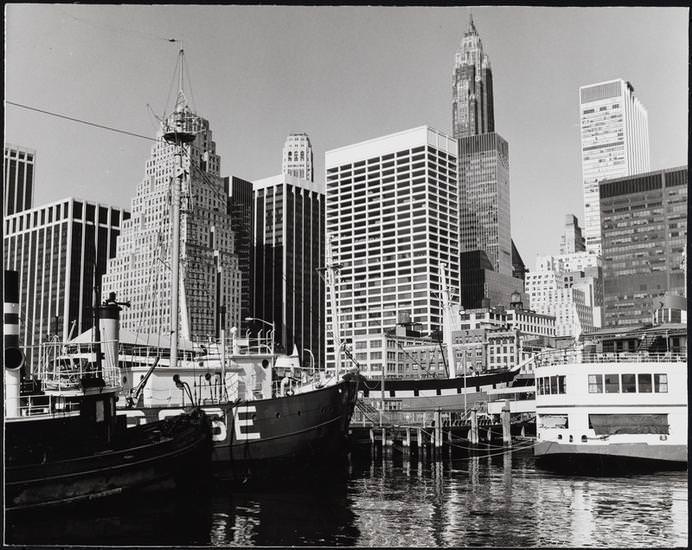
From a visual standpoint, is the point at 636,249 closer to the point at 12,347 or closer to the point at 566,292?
the point at 566,292

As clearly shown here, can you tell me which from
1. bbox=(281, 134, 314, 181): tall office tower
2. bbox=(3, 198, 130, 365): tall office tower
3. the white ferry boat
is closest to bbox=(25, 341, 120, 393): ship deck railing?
bbox=(3, 198, 130, 365): tall office tower

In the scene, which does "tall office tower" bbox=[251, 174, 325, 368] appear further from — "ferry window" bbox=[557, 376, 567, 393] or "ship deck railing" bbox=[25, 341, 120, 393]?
"ship deck railing" bbox=[25, 341, 120, 393]

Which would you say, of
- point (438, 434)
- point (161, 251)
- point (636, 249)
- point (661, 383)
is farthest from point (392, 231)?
point (661, 383)

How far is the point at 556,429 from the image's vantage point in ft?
93.9

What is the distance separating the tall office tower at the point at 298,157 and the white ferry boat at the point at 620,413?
11738 cm

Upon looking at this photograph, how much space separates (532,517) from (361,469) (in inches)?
569

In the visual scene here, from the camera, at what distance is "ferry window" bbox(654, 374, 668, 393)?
27188 millimetres

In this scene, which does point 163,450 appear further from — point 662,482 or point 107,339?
point 662,482

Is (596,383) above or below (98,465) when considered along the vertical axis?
above

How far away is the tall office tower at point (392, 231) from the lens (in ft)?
350

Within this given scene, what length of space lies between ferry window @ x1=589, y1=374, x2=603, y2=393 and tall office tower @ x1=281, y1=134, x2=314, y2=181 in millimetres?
117755

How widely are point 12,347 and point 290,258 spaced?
111 m

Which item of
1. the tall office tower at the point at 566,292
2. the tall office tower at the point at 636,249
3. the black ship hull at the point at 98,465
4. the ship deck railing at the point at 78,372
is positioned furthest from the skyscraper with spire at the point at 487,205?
the black ship hull at the point at 98,465

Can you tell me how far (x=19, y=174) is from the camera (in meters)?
20.1
